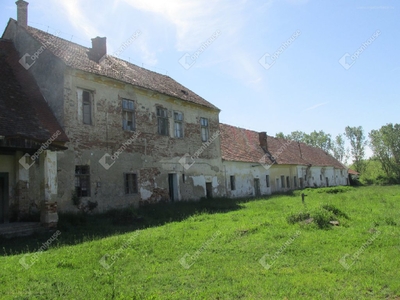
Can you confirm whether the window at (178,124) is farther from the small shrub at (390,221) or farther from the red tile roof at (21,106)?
the small shrub at (390,221)

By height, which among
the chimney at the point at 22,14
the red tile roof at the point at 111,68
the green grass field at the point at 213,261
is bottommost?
the green grass field at the point at 213,261

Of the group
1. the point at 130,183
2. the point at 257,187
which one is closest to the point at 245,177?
the point at 257,187

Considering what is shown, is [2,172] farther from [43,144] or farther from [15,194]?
[43,144]

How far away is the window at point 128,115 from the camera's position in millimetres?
15650

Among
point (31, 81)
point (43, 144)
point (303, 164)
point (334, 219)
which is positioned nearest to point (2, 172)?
point (43, 144)

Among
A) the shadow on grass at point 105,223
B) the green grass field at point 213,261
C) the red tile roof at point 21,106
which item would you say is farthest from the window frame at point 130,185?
the red tile roof at point 21,106

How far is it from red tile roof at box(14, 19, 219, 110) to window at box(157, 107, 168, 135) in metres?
0.98

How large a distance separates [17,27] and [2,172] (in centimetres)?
734

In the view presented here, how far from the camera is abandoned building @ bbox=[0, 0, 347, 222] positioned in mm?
11703

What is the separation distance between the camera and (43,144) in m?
10.4

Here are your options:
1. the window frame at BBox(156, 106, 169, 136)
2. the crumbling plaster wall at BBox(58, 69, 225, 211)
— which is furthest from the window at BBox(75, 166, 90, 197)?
the window frame at BBox(156, 106, 169, 136)

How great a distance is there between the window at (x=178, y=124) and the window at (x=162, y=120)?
32.2 inches

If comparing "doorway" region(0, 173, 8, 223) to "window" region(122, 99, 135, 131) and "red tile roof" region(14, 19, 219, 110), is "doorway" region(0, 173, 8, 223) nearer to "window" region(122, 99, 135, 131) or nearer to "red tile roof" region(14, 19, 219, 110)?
"red tile roof" region(14, 19, 219, 110)

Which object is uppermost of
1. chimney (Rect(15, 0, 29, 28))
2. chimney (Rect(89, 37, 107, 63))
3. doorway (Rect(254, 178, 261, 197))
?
chimney (Rect(15, 0, 29, 28))
